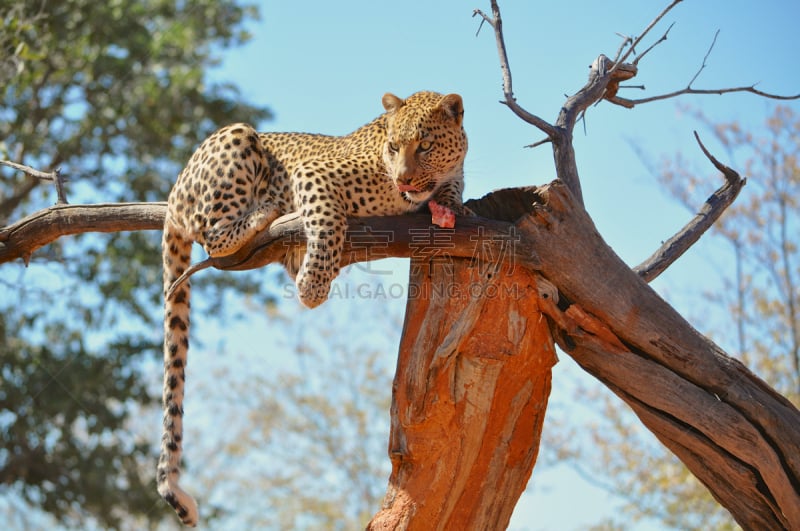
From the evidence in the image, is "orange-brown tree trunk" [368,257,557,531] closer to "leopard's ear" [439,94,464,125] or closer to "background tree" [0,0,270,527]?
"leopard's ear" [439,94,464,125]

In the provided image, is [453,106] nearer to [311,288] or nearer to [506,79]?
[506,79]

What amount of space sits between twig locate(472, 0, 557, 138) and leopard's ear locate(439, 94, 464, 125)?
423 mm

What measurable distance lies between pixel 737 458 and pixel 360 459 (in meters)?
16.6

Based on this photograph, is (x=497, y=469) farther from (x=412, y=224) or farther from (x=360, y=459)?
(x=360, y=459)

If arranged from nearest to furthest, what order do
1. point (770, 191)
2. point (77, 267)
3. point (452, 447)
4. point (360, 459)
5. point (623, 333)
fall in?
point (452, 447) → point (623, 333) → point (77, 267) → point (770, 191) → point (360, 459)

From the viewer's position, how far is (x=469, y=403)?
607 cm

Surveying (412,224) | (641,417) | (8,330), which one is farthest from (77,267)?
(641,417)

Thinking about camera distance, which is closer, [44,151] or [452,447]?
[452,447]

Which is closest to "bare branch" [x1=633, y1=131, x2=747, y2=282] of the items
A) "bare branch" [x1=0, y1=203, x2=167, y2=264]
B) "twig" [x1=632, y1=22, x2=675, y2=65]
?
"twig" [x1=632, y1=22, x2=675, y2=65]

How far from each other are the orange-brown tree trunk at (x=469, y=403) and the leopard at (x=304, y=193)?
68 centimetres

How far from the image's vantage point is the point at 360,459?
2228cm

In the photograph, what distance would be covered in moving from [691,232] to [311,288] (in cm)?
330

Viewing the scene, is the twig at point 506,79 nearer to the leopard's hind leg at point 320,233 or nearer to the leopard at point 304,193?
the leopard at point 304,193

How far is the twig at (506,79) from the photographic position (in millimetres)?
6746
